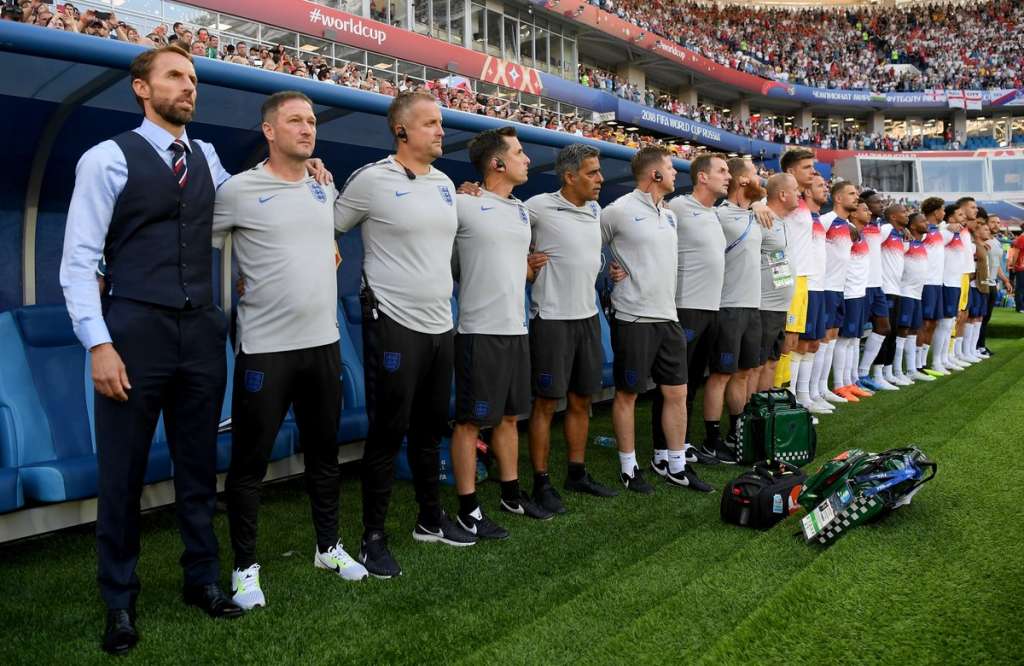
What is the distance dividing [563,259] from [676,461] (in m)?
1.44

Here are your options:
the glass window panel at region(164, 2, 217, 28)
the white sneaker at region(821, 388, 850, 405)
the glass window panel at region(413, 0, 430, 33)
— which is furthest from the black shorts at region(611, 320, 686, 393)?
the glass window panel at region(413, 0, 430, 33)

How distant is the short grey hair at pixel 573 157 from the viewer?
4.16m

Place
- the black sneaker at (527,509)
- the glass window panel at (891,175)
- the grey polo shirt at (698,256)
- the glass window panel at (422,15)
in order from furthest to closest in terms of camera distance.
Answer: the glass window panel at (891,175) → the glass window panel at (422,15) → the grey polo shirt at (698,256) → the black sneaker at (527,509)

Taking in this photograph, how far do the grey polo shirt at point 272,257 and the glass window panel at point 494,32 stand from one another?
26847 millimetres

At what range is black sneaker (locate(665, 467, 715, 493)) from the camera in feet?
15.1

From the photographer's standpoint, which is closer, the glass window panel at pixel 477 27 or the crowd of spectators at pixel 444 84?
the crowd of spectators at pixel 444 84

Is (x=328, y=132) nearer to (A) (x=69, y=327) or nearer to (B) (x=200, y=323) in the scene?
(A) (x=69, y=327)

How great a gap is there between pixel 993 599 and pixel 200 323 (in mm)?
2720

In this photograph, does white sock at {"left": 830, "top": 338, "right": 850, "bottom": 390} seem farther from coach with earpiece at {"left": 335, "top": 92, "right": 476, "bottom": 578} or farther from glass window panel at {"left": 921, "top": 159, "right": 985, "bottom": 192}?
glass window panel at {"left": 921, "top": 159, "right": 985, "bottom": 192}

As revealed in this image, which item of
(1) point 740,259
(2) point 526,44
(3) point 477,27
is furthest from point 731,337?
(2) point 526,44

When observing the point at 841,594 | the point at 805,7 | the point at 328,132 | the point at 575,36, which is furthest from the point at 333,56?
the point at 805,7

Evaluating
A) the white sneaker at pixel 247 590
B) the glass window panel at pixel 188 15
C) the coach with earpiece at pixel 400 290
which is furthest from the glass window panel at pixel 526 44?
the white sneaker at pixel 247 590

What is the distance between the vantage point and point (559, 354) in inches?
163

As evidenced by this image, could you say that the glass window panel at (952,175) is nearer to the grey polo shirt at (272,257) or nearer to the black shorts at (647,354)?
the black shorts at (647,354)
